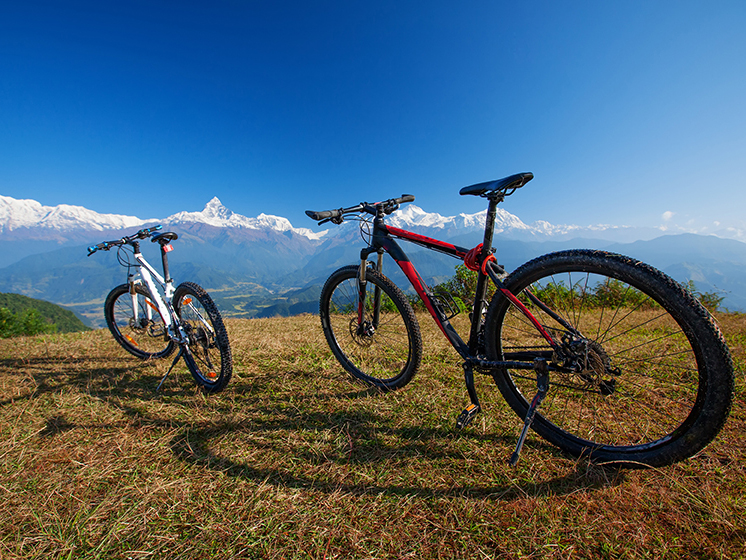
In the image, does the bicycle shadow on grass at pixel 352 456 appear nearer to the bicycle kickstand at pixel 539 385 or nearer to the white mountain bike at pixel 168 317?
the bicycle kickstand at pixel 539 385

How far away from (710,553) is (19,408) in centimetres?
479

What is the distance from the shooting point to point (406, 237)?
3.00 m

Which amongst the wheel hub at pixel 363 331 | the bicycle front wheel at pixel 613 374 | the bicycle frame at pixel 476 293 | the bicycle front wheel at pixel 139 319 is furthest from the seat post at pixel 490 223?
the bicycle front wheel at pixel 139 319

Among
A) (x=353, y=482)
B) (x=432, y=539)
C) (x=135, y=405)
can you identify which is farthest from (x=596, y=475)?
(x=135, y=405)

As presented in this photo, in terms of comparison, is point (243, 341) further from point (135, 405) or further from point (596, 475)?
point (596, 475)

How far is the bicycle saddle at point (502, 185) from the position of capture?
209 cm

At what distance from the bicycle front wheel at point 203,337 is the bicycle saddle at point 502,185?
2627 millimetres

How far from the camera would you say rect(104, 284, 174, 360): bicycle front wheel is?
12.8ft

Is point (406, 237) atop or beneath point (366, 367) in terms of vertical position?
atop

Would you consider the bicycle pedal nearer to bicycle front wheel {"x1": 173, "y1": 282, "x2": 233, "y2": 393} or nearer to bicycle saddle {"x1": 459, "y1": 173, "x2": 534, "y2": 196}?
bicycle saddle {"x1": 459, "y1": 173, "x2": 534, "y2": 196}

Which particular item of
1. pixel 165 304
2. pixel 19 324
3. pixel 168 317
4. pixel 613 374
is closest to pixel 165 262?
pixel 165 304

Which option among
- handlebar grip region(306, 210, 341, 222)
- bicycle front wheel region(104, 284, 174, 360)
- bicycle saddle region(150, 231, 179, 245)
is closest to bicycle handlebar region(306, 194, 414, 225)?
handlebar grip region(306, 210, 341, 222)

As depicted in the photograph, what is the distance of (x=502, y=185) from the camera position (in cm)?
214

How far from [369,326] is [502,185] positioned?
192cm
